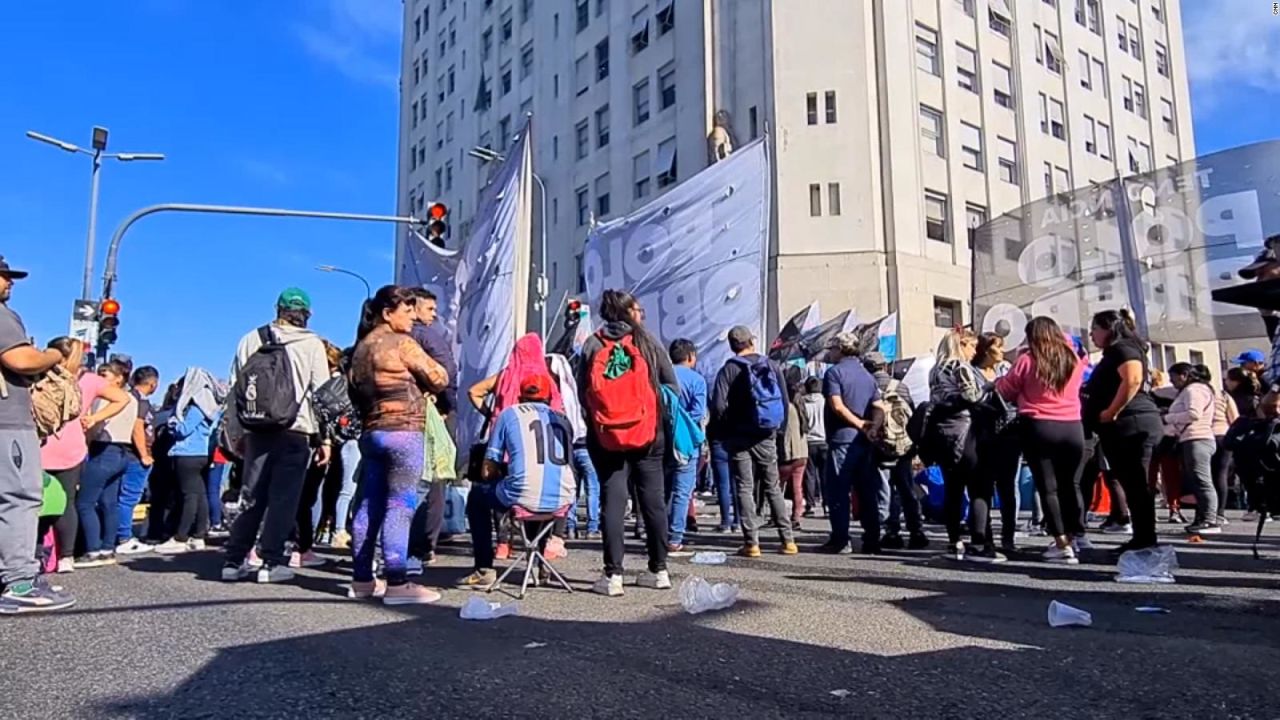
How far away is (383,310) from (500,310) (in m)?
2.86

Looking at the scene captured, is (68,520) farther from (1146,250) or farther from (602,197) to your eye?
(602,197)

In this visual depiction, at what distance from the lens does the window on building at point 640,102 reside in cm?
3444

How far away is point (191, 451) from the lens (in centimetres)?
874

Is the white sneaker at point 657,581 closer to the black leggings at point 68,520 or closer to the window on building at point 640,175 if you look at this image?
the black leggings at point 68,520

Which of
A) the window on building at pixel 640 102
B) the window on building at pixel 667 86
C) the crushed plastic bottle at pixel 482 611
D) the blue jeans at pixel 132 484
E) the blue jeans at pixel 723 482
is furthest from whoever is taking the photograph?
the window on building at pixel 640 102

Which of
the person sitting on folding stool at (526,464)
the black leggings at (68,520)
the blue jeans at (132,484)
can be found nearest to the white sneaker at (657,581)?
the person sitting on folding stool at (526,464)

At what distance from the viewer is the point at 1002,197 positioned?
107ft

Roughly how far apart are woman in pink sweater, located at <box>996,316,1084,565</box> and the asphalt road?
0.62 meters

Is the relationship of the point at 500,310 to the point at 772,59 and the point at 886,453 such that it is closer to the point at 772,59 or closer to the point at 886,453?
the point at 886,453

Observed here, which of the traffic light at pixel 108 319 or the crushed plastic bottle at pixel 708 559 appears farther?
the traffic light at pixel 108 319

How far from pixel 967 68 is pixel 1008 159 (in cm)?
359

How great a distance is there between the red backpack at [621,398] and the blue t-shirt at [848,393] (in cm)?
229

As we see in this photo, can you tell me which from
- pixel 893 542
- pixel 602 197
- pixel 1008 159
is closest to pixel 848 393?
pixel 893 542

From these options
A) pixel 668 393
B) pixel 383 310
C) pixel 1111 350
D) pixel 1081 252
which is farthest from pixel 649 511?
pixel 1081 252
